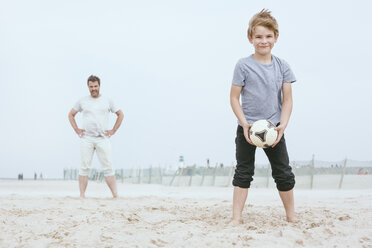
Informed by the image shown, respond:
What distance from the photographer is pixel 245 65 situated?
12.1ft

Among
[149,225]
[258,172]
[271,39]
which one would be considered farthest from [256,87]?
[258,172]

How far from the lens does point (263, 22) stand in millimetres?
3555

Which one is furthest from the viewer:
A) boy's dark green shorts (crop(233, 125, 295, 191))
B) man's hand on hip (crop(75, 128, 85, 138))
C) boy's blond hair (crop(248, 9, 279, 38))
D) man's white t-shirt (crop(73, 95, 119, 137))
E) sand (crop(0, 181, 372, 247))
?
man's hand on hip (crop(75, 128, 85, 138))

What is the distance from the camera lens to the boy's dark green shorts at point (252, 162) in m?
3.73

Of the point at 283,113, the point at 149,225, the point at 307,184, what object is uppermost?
the point at 283,113

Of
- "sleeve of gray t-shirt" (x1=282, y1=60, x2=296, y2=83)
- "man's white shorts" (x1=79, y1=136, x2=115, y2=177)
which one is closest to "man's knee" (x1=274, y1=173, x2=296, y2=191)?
"sleeve of gray t-shirt" (x1=282, y1=60, x2=296, y2=83)

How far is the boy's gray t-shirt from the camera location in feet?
11.9

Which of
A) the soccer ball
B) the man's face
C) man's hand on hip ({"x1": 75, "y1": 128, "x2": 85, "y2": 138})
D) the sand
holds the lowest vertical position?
the sand

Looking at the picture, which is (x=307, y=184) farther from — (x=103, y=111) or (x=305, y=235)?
(x=305, y=235)

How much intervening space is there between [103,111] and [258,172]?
533 inches

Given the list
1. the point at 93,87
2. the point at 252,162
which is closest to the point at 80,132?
the point at 93,87

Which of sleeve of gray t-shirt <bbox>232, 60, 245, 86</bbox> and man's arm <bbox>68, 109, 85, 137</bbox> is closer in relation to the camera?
sleeve of gray t-shirt <bbox>232, 60, 245, 86</bbox>

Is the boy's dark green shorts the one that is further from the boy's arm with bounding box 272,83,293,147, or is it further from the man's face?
the man's face

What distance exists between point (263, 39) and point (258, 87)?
0.44 meters
